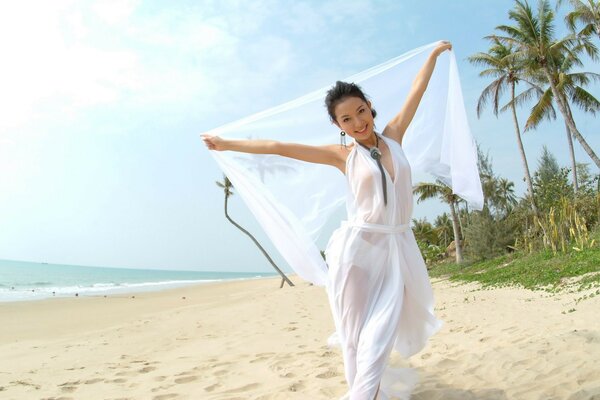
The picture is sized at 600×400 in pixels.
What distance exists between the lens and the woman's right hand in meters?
3.52

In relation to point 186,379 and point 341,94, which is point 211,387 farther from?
point 341,94

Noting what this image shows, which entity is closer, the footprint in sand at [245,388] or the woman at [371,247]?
the woman at [371,247]

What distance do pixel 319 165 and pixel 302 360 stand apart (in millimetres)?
2410

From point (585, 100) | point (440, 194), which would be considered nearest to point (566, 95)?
point (585, 100)

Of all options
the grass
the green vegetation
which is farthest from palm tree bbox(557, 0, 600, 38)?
the grass

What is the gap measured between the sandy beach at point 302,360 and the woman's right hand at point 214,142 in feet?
6.88

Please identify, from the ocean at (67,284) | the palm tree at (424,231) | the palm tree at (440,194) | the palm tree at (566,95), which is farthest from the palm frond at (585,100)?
the ocean at (67,284)

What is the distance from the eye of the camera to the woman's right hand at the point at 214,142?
352 cm

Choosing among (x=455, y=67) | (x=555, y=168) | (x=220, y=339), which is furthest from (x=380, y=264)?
(x=555, y=168)

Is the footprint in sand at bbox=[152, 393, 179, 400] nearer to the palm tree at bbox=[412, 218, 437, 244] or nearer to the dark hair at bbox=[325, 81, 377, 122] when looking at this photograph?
the dark hair at bbox=[325, 81, 377, 122]

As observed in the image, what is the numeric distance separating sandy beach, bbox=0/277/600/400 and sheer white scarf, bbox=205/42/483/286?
1.41 metres

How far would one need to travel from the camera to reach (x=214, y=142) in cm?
355

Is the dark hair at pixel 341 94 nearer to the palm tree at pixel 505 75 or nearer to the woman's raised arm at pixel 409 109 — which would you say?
the woman's raised arm at pixel 409 109

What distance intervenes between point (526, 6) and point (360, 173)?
2409cm
